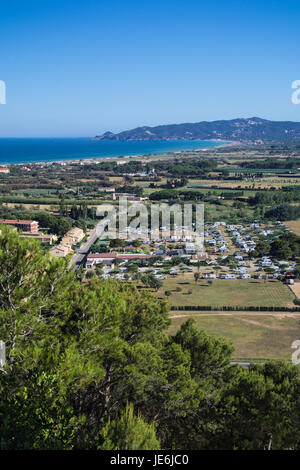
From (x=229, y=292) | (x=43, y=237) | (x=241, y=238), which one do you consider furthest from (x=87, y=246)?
(x=229, y=292)

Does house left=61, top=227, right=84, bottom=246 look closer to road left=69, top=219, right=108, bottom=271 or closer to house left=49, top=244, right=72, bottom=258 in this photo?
road left=69, top=219, right=108, bottom=271

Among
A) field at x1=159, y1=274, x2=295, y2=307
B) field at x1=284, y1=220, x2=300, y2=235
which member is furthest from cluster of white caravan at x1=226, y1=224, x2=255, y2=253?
field at x1=159, y1=274, x2=295, y2=307

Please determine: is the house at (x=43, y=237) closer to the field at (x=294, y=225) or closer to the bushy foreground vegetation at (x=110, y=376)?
the field at (x=294, y=225)

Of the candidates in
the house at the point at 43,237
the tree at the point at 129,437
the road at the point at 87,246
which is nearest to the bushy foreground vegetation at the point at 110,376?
the tree at the point at 129,437

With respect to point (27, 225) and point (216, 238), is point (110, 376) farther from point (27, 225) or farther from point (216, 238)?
point (27, 225)

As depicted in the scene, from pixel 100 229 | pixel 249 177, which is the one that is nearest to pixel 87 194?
pixel 100 229

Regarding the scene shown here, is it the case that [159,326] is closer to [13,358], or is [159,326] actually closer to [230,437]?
[230,437]

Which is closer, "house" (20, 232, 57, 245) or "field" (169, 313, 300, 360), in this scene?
"field" (169, 313, 300, 360)
